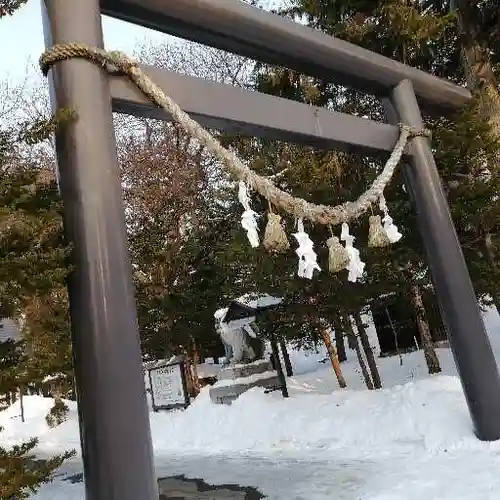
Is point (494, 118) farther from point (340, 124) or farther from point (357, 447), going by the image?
point (357, 447)

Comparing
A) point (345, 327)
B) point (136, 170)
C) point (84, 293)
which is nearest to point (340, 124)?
point (84, 293)

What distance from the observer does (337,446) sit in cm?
625

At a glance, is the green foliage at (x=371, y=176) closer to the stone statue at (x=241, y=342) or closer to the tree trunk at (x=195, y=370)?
the stone statue at (x=241, y=342)

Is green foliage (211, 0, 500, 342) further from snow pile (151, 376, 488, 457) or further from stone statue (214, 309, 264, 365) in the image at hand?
snow pile (151, 376, 488, 457)

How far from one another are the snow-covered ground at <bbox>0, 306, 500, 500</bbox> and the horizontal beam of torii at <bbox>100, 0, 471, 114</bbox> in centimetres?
360

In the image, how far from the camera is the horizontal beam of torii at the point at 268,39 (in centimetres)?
385

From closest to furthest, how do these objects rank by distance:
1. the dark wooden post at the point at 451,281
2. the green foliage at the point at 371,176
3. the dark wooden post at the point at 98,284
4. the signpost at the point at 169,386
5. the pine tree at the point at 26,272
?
the pine tree at the point at 26,272 → the dark wooden post at the point at 98,284 → the dark wooden post at the point at 451,281 → the green foliage at the point at 371,176 → the signpost at the point at 169,386

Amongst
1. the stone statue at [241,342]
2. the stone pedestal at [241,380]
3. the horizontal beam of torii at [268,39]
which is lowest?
the stone pedestal at [241,380]

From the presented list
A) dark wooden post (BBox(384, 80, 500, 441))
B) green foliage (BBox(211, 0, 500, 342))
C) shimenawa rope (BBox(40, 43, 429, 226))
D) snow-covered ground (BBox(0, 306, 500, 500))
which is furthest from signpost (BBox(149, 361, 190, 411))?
shimenawa rope (BBox(40, 43, 429, 226))

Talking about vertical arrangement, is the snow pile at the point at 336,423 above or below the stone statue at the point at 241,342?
below

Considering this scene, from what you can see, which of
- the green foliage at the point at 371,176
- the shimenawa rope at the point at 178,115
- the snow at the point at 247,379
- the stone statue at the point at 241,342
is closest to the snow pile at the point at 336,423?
the snow at the point at 247,379

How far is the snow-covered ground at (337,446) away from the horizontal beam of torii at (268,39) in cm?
360

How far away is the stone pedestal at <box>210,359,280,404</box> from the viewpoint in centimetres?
989

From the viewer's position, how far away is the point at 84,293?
117 inches
